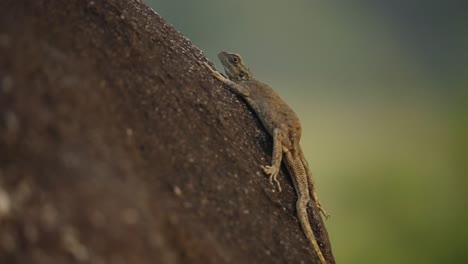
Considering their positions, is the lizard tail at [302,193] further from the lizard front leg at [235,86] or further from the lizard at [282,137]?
the lizard front leg at [235,86]

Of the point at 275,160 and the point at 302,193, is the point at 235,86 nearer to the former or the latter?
the point at 275,160

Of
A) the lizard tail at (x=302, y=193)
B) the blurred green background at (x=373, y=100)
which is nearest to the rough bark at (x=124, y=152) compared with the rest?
the lizard tail at (x=302, y=193)

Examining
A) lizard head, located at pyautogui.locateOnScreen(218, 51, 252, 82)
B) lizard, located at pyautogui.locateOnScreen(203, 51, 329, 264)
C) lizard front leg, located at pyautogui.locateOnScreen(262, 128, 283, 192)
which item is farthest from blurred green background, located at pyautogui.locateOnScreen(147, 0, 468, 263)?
lizard front leg, located at pyautogui.locateOnScreen(262, 128, 283, 192)

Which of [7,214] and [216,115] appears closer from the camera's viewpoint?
[7,214]

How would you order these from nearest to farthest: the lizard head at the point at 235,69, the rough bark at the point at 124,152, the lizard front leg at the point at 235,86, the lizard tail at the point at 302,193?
the rough bark at the point at 124,152
the lizard tail at the point at 302,193
the lizard front leg at the point at 235,86
the lizard head at the point at 235,69

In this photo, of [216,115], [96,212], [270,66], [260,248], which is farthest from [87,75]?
[270,66]

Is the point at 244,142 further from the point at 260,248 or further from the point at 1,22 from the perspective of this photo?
the point at 1,22
